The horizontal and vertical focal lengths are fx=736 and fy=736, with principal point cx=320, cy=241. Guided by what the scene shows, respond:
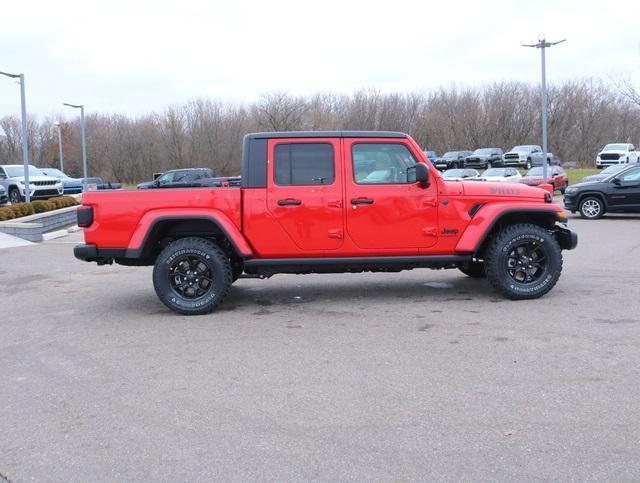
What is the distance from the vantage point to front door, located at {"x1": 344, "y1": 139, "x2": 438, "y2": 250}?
326 inches

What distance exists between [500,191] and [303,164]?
2.35 m

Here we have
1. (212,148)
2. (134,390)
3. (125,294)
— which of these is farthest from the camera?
(212,148)

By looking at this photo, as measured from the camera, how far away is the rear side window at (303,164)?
833cm

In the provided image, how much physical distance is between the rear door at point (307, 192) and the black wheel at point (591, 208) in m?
14.4

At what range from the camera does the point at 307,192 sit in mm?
8258

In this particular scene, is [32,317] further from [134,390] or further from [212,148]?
[212,148]

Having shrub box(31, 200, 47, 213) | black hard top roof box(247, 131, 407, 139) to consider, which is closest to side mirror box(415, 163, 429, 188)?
black hard top roof box(247, 131, 407, 139)

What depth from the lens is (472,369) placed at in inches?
233

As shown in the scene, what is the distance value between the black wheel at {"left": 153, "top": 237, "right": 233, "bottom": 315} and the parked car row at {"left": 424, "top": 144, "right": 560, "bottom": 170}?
144 ft

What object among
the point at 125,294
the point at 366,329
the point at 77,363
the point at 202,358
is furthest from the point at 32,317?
the point at 366,329

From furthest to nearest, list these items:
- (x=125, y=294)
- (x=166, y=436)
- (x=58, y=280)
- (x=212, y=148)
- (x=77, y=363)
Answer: (x=212, y=148) → (x=58, y=280) → (x=125, y=294) → (x=77, y=363) → (x=166, y=436)

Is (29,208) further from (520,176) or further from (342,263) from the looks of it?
(520,176)

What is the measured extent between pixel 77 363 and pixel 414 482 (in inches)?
142

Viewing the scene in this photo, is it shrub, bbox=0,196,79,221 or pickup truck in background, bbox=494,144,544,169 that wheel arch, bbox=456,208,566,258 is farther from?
pickup truck in background, bbox=494,144,544,169
